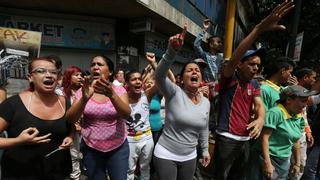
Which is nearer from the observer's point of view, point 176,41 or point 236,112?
point 176,41

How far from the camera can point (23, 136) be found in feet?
7.59

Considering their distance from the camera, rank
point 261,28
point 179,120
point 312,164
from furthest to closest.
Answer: point 312,164
point 179,120
point 261,28

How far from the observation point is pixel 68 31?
11.4 m

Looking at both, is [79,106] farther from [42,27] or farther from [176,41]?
[42,27]

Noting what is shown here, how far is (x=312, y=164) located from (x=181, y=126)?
260 cm

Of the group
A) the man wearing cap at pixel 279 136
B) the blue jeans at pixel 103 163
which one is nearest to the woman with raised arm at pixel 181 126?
the blue jeans at pixel 103 163

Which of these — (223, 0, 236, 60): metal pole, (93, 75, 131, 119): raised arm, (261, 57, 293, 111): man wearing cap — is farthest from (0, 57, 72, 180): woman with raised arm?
(223, 0, 236, 60): metal pole

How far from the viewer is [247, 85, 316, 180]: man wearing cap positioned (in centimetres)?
336

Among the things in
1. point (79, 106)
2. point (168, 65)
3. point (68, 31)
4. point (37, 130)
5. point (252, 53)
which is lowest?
point (37, 130)

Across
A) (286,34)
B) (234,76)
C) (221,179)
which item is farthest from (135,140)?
(286,34)

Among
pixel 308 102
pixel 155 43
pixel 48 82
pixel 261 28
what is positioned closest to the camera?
pixel 48 82

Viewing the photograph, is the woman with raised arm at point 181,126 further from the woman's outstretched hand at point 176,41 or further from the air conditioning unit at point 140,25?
the air conditioning unit at point 140,25

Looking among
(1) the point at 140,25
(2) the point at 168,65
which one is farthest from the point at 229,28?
(2) the point at 168,65

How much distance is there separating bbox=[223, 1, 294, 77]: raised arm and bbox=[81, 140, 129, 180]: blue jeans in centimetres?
142
